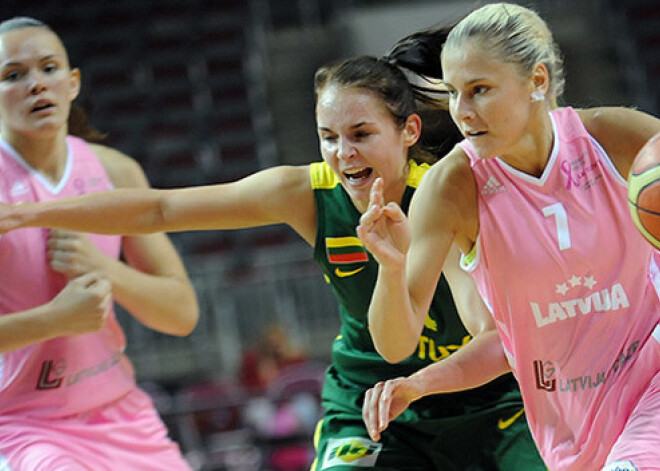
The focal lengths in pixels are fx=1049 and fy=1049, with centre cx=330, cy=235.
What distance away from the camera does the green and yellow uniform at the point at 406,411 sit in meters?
3.26

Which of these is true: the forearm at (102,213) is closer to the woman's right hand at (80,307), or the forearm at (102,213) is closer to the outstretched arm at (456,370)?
the woman's right hand at (80,307)

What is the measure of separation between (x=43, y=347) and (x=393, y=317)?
138 cm

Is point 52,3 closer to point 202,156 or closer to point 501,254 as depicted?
point 202,156

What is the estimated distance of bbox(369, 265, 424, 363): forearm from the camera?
263 cm

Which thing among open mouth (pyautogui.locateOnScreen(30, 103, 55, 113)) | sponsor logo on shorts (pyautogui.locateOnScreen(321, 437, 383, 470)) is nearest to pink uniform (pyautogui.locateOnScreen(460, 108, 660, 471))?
sponsor logo on shorts (pyautogui.locateOnScreen(321, 437, 383, 470))

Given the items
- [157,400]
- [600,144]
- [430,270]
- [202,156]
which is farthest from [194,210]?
[202,156]

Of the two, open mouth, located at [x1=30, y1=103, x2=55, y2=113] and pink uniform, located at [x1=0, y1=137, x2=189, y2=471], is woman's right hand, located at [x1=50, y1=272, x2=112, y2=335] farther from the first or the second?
A: open mouth, located at [x1=30, y1=103, x2=55, y2=113]

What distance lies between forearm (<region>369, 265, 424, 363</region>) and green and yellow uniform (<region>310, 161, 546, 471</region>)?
0.56 metres

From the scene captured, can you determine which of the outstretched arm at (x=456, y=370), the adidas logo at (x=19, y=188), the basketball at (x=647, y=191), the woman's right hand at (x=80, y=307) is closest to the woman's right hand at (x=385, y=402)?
the outstretched arm at (x=456, y=370)

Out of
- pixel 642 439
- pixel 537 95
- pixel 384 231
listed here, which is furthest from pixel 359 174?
pixel 642 439

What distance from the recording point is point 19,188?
11.7ft

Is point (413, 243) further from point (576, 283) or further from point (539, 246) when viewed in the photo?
point (576, 283)

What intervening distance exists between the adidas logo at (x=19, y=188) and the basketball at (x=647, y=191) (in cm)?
207

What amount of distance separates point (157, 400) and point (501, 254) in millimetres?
5408
